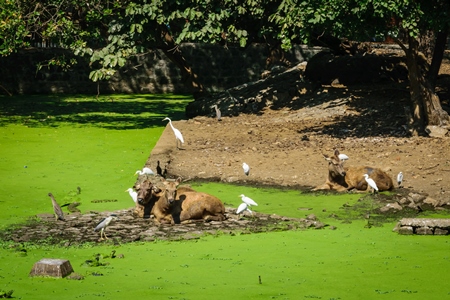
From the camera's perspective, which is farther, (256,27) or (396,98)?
(256,27)

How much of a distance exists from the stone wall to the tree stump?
22.2 metres

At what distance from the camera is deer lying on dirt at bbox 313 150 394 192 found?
14305 mm

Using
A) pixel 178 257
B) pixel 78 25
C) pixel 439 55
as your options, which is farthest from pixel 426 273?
pixel 78 25

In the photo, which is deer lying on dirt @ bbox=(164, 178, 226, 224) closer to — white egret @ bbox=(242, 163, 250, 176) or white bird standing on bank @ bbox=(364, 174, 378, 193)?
white bird standing on bank @ bbox=(364, 174, 378, 193)

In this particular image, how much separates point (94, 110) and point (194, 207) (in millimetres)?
14703

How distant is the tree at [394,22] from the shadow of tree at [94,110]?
6.37 meters

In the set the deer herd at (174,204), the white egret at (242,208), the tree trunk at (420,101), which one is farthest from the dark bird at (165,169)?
the tree trunk at (420,101)

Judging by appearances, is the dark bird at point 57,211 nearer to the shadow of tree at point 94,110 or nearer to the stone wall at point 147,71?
the shadow of tree at point 94,110

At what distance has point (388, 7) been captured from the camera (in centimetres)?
1609

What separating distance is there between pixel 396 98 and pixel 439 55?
172 centimetres

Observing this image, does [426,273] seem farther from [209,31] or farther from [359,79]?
[359,79]

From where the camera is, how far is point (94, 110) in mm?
26594

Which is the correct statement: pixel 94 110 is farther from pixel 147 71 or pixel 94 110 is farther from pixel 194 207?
pixel 194 207

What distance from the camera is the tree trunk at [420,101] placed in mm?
18469
